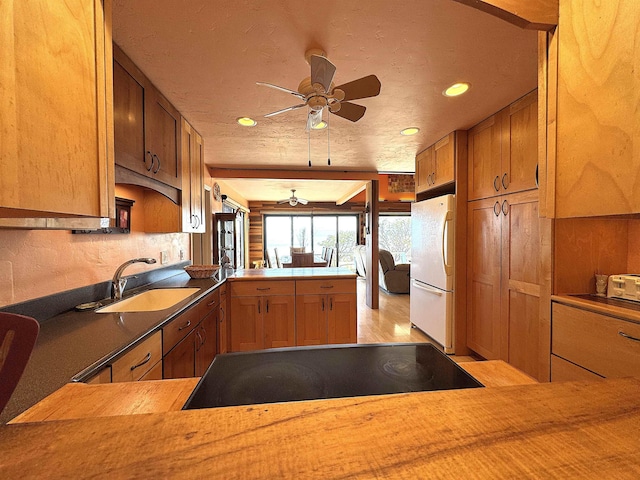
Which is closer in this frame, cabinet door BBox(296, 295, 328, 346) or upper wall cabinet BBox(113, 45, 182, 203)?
upper wall cabinet BBox(113, 45, 182, 203)

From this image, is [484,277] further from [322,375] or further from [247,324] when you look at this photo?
[322,375]

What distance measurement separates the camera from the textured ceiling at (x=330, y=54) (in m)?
1.36

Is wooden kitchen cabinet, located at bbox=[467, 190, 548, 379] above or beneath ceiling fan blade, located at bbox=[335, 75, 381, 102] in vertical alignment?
beneath

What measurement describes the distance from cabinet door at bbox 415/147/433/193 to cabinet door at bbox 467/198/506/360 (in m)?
0.74

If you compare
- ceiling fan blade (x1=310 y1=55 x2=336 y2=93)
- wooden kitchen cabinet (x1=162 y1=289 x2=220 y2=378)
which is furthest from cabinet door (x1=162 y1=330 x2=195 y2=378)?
ceiling fan blade (x1=310 y1=55 x2=336 y2=93)

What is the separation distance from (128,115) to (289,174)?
9.41ft

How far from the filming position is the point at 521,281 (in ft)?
7.51

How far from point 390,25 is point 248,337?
278 centimetres

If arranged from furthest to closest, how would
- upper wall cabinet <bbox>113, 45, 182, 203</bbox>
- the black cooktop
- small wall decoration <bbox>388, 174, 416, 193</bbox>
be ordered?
small wall decoration <bbox>388, 174, 416, 193</bbox>
upper wall cabinet <bbox>113, 45, 182, 203</bbox>
the black cooktop

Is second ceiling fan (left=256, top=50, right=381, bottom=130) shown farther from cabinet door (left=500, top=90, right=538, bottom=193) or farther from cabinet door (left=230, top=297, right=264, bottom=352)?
cabinet door (left=230, top=297, right=264, bottom=352)

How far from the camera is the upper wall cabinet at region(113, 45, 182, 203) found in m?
1.59

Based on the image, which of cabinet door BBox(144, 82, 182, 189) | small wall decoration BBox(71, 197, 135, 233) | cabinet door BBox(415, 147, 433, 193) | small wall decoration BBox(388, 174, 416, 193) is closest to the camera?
cabinet door BBox(144, 82, 182, 189)

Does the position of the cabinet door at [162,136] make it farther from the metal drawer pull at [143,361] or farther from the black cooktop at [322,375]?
the black cooktop at [322,375]

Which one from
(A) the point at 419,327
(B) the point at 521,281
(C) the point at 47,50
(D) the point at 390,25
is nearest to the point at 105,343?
(C) the point at 47,50
